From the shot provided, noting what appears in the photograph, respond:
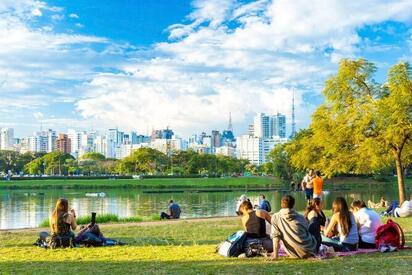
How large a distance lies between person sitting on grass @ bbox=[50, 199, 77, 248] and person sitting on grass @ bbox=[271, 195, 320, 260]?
15.7ft

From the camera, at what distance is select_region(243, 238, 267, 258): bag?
10.5 m

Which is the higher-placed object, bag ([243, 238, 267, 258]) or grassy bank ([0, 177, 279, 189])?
grassy bank ([0, 177, 279, 189])

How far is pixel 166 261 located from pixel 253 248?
67.1 inches

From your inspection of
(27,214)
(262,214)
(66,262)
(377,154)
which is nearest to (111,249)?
(66,262)

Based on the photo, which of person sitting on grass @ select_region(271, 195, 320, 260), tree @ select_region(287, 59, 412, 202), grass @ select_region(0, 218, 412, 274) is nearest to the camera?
grass @ select_region(0, 218, 412, 274)

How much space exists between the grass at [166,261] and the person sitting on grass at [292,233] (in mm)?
216

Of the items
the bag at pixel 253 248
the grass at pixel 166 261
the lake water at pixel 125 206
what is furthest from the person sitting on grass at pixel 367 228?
the lake water at pixel 125 206

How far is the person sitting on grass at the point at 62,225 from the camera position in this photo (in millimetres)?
12031

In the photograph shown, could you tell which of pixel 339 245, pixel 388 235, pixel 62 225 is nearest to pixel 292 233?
pixel 339 245

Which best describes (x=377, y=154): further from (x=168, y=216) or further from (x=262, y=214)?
(x=262, y=214)

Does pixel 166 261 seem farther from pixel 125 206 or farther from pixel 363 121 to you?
pixel 125 206

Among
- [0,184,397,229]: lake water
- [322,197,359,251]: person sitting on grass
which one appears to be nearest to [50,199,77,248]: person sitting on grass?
[322,197,359,251]: person sitting on grass

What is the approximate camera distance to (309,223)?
34.1 ft

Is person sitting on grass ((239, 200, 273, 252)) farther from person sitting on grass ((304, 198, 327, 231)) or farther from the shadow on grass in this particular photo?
person sitting on grass ((304, 198, 327, 231))
